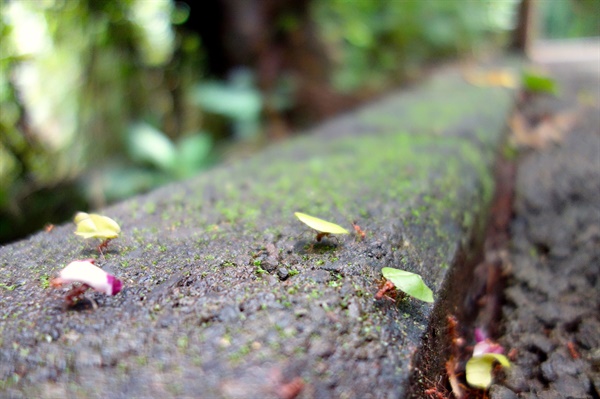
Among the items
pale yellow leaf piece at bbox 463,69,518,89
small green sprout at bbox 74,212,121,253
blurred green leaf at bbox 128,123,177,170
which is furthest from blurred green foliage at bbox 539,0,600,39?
small green sprout at bbox 74,212,121,253

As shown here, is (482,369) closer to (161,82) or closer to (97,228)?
(97,228)

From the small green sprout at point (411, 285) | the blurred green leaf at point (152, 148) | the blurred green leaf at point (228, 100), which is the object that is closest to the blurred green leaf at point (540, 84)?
the blurred green leaf at point (228, 100)

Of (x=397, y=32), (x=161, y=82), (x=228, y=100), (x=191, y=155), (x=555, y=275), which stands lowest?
(x=191, y=155)

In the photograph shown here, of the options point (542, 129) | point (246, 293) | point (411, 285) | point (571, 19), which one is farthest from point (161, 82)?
point (571, 19)

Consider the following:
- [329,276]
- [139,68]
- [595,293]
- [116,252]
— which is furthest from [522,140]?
[139,68]

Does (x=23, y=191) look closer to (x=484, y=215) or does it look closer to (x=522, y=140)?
(x=484, y=215)
